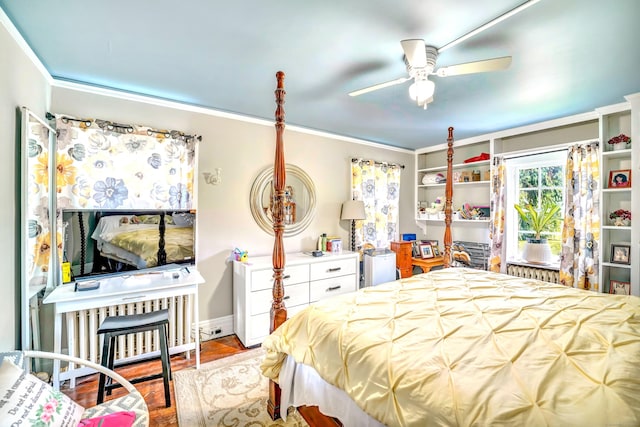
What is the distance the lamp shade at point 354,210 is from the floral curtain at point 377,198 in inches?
10.0

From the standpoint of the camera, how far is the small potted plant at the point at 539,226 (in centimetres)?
327

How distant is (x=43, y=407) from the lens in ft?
3.71

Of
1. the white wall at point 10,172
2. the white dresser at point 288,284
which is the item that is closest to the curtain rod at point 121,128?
the white wall at point 10,172

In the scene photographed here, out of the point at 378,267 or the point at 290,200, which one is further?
the point at 378,267

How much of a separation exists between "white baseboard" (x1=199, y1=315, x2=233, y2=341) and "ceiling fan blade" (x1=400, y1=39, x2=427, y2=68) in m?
2.89

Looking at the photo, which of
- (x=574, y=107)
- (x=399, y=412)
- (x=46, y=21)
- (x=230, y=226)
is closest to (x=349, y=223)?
(x=230, y=226)

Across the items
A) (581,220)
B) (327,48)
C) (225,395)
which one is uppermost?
(327,48)

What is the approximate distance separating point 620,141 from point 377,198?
259 centimetres

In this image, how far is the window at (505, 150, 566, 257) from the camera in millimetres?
3387

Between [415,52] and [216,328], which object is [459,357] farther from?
[216,328]

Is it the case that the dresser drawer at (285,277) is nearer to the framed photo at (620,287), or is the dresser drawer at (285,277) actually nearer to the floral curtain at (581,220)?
the floral curtain at (581,220)

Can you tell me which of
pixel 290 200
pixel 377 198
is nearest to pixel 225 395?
pixel 290 200

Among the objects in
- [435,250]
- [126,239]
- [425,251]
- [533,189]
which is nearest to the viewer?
[126,239]

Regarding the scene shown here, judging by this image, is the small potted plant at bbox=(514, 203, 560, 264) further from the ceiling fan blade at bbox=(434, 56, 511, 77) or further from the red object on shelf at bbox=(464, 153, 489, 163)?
the ceiling fan blade at bbox=(434, 56, 511, 77)
